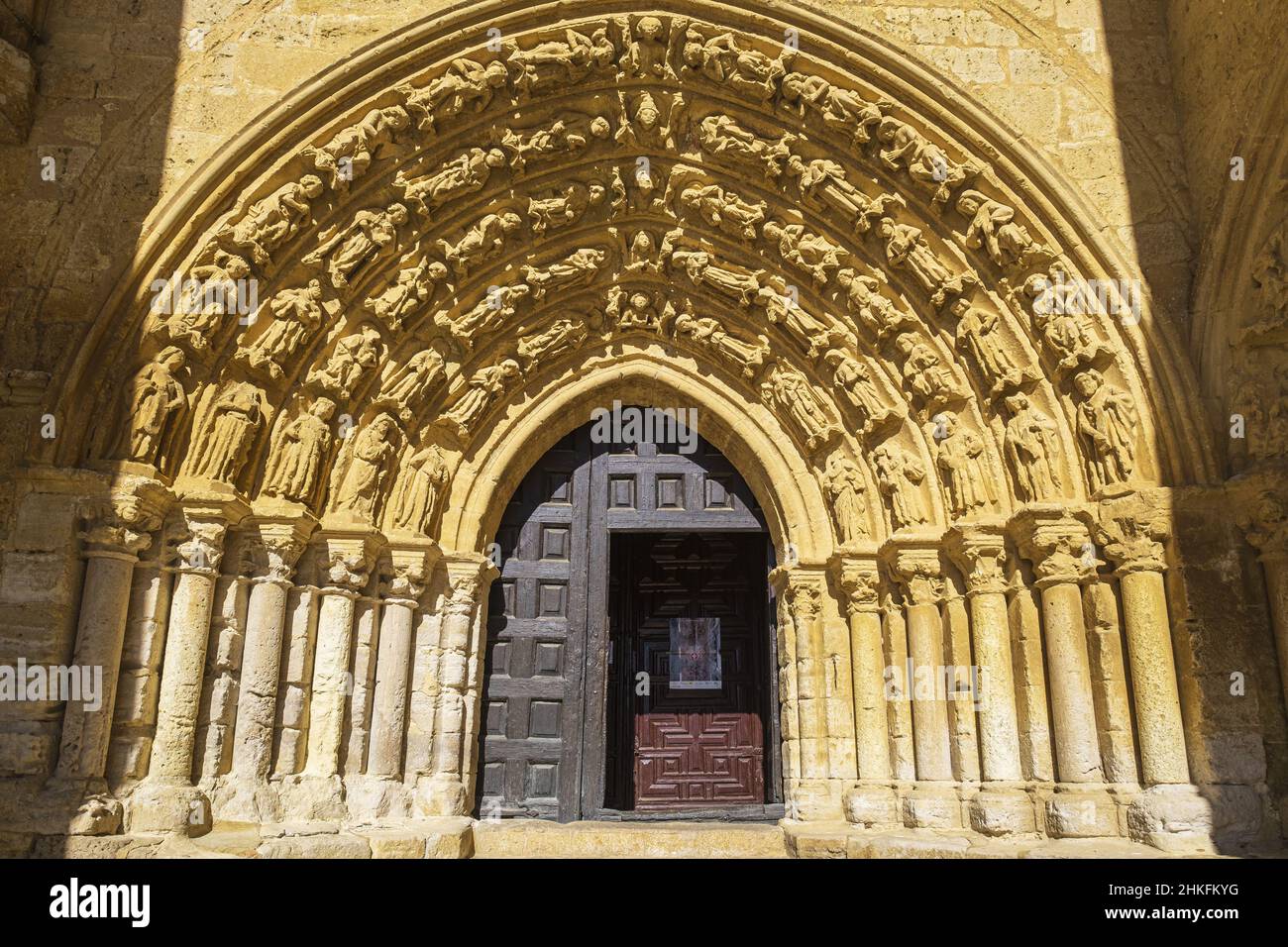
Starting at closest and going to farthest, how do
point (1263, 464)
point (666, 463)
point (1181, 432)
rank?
1. point (1263, 464)
2. point (1181, 432)
3. point (666, 463)

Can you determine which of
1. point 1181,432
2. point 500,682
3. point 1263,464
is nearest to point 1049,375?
point 1181,432

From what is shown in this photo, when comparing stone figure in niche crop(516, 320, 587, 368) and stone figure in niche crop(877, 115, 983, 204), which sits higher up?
stone figure in niche crop(877, 115, 983, 204)

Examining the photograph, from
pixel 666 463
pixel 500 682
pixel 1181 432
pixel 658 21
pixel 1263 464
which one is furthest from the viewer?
pixel 666 463

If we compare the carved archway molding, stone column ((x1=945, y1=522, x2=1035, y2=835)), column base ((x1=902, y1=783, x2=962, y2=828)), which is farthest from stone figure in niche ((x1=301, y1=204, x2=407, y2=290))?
column base ((x1=902, y1=783, x2=962, y2=828))

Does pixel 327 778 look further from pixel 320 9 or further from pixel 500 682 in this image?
pixel 320 9

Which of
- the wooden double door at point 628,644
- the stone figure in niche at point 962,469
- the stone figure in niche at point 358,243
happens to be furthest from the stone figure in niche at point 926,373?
the stone figure in niche at point 358,243

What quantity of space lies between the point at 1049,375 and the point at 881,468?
1132mm

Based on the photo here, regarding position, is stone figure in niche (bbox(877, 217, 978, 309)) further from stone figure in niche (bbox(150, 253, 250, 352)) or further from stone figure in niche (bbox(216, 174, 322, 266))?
stone figure in niche (bbox(150, 253, 250, 352))

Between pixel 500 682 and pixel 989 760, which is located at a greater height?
pixel 500 682

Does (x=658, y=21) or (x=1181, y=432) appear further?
(x=658, y=21)

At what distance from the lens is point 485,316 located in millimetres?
6562

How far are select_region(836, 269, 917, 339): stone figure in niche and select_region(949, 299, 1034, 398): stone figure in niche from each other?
321 millimetres

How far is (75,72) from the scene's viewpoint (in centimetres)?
574

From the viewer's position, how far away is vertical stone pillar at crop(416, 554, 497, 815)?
5953mm
